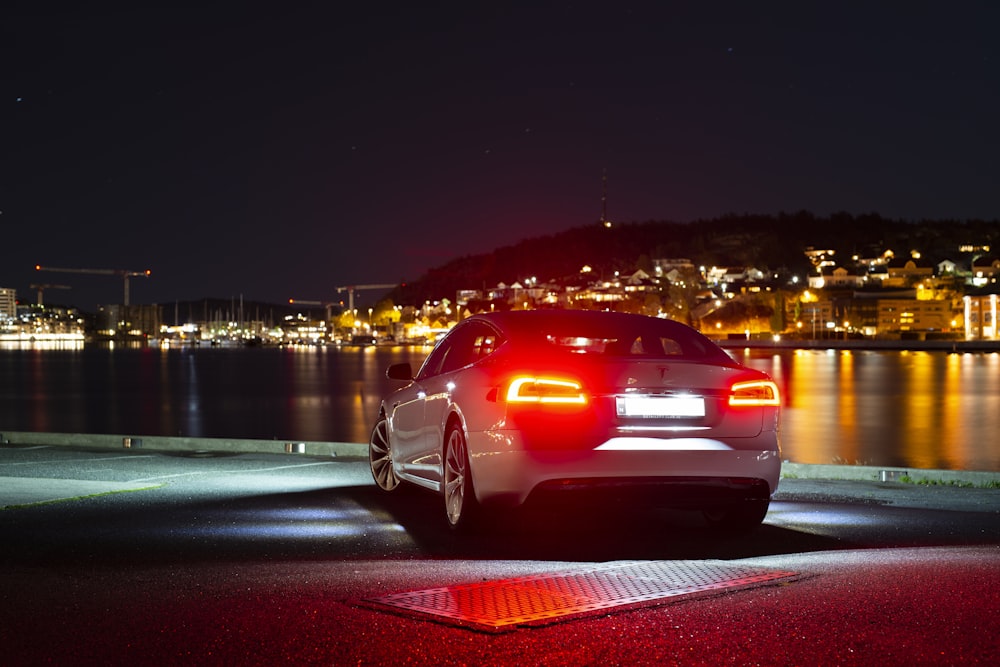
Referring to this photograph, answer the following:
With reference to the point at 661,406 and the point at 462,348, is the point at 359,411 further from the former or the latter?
the point at 661,406

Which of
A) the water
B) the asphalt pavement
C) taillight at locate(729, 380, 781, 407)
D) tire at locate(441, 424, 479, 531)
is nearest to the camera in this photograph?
the asphalt pavement

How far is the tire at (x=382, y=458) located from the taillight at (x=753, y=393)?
3.82 meters

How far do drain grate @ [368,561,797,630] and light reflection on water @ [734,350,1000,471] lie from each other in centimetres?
1179

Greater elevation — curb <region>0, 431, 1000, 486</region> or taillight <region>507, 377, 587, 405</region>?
taillight <region>507, 377, 587, 405</region>

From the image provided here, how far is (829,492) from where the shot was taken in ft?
38.3

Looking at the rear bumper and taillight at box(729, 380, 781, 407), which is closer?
the rear bumper

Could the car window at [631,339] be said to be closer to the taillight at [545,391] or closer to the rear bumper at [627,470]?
the taillight at [545,391]

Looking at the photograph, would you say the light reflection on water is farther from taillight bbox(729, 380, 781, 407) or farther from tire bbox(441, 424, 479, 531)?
tire bbox(441, 424, 479, 531)

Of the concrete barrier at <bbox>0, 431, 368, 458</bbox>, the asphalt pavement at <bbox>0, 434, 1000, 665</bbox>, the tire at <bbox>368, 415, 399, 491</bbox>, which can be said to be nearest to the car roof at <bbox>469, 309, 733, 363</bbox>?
the asphalt pavement at <bbox>0, 434, 1000, 665</bbox>

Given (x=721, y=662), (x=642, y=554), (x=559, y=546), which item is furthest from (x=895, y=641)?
(x=559, y=546)

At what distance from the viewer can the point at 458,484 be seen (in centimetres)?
855

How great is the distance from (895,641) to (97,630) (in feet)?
11.2

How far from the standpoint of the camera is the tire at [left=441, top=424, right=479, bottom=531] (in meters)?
8.21

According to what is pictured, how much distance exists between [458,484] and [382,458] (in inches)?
108
